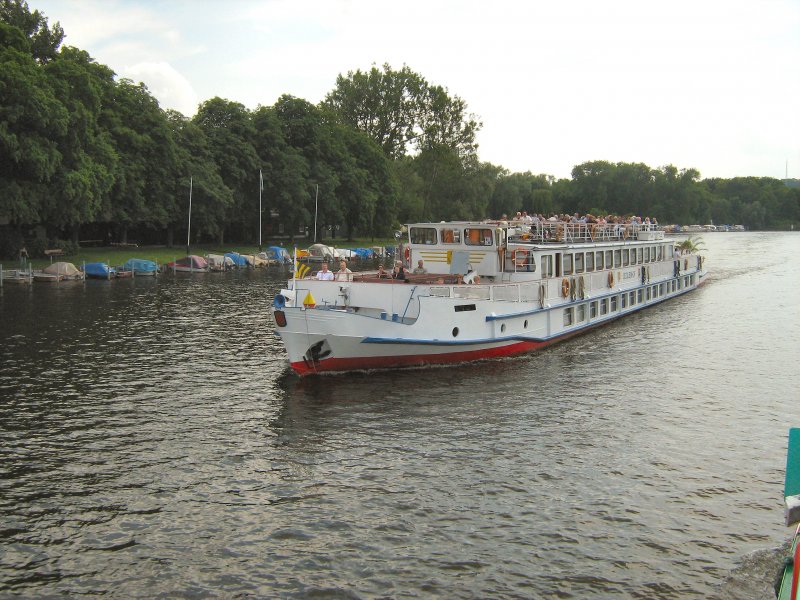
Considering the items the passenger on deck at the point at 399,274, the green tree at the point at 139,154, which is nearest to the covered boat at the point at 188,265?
the green tree at the point at 139,154

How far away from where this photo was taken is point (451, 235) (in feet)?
112

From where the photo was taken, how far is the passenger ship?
86.6ft

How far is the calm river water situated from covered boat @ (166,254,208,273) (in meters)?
44.4

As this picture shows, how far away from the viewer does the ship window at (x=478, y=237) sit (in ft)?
111

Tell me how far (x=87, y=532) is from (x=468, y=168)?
128 metres

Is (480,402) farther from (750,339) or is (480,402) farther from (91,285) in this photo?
(91,285)

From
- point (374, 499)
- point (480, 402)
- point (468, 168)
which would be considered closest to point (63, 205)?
point (480, 402)

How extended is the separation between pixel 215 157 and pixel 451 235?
69250mm

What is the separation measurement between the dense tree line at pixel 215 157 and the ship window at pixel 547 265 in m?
46.4

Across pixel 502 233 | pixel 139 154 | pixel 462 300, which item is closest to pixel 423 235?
pixel 502 233

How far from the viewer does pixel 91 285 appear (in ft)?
199

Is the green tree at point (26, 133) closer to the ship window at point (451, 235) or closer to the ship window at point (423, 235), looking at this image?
the ship window at point (423, 235)

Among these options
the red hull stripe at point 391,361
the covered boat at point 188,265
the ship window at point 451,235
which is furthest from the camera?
the covered boat at point 188,265

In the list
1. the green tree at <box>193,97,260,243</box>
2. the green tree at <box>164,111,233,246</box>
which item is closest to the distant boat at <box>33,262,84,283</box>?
the green tree at <box>164,111,233,246</box>
